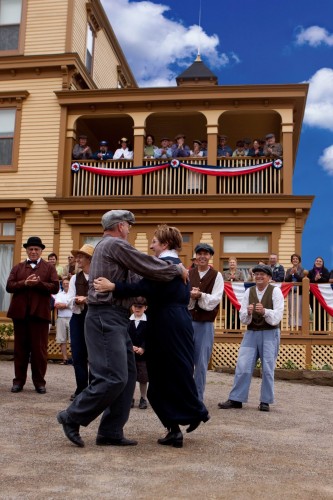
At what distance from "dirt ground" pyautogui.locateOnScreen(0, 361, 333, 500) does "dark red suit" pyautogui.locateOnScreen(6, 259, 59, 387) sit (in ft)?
3.03

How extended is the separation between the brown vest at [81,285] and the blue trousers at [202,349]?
4.81ft

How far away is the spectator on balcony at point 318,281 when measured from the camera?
45.6 ft

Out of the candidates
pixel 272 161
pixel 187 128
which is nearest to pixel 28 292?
pixel 272 161

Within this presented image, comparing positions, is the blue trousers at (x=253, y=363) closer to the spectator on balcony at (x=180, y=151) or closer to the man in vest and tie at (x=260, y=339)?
the man in vest and tie at (x=260, y=339)

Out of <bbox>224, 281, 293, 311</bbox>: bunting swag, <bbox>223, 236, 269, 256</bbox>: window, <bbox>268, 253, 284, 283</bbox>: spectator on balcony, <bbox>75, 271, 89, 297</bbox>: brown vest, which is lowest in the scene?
<bbox>75, 271, 89, 297</bbox>: brown vest

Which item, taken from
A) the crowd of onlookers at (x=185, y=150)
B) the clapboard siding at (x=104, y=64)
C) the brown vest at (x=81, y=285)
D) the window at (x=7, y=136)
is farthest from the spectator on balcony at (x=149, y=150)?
the brown vest at (x=81, y=285)

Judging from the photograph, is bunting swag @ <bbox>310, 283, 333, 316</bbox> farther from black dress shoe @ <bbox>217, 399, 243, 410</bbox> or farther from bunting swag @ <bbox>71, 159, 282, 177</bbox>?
black dress shoe @ <bbox>217, 399, 243, 410</bbox>

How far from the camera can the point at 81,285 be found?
8227mm

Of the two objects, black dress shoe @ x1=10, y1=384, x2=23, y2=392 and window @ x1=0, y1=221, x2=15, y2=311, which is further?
window @ x1=0, y1=221, x2=15, y2=311

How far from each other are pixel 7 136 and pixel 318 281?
34.8ft

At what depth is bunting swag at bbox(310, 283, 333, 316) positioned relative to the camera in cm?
1376

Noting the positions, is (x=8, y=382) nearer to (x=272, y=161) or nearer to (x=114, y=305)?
(x=114, y=305)

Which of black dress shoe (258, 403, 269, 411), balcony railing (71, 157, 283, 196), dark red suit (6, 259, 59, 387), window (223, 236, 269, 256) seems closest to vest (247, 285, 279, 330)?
black dress shoe (258, 403, 269, 411)

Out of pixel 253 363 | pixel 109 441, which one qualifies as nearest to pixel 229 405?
pixel 253 363
